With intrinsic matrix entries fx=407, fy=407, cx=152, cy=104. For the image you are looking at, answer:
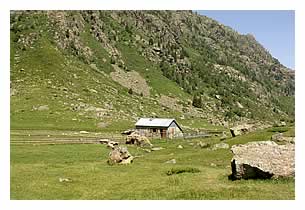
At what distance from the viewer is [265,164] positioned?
110 ft

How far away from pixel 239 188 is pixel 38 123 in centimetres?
8750

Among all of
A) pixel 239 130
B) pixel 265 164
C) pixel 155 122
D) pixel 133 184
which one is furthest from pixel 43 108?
pixel 265 164

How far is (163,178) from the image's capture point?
35812 mm

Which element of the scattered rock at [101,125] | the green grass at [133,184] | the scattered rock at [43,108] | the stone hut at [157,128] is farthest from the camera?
the scattered rock at [43,108]

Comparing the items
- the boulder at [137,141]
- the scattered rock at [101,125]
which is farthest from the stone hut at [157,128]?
the boulder at [137,141]

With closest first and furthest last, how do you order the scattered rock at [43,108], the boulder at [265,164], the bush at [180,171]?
the boulder at [265,164] → the bush at [180,171] → the scattered rock at [43,108]

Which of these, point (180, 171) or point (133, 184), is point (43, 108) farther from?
point (133, 184)

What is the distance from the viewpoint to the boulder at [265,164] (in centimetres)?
3275

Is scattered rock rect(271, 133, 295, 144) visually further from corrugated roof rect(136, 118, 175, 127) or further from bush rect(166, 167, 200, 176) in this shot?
corrugated roof rect(136, 118, 175, 127)

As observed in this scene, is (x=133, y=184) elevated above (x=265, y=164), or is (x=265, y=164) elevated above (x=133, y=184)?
(x=265, y=164)

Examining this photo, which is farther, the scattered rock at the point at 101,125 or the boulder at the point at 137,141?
the scattered rock at the point at 101,125

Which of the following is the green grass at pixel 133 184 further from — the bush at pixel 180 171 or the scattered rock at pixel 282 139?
the scattered rock at pixel 282 139

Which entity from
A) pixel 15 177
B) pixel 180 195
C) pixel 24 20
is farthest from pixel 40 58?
pixel 180 195
